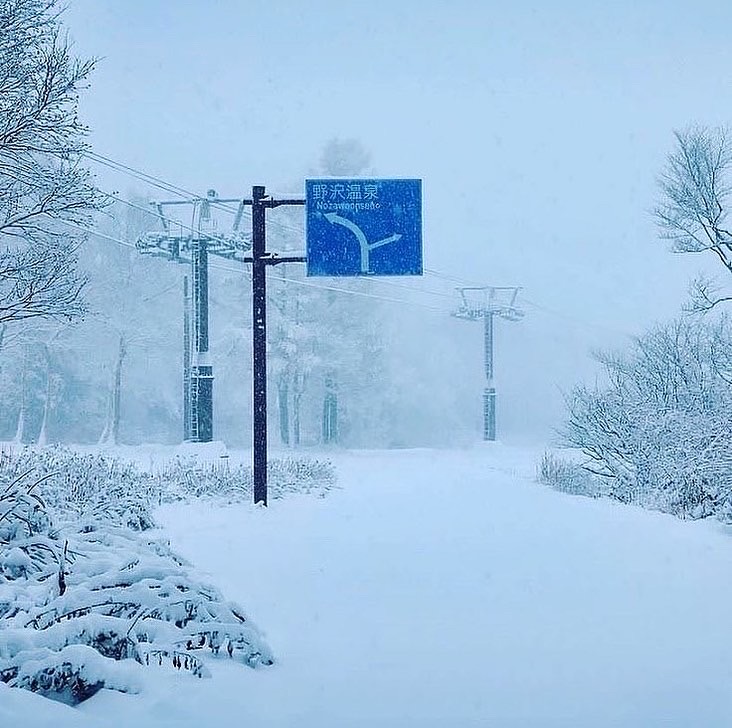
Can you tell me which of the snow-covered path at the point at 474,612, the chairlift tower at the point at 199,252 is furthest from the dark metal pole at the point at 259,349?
the chairlift tower at the point at 199,252

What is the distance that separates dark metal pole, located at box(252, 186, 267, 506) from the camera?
13.5 meters

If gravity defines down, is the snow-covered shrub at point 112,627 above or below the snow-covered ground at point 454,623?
above

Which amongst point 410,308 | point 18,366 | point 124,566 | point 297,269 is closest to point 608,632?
point 124,566

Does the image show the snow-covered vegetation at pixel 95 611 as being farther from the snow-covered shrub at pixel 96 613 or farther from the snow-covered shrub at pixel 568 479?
the snow-covered shrub at pixel 568 479

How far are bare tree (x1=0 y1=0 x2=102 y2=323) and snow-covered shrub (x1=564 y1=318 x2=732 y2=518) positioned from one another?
407 inches

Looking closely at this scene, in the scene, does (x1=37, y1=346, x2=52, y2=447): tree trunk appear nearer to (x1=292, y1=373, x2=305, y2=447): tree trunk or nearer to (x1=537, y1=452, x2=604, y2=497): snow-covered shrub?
(x1=292, y1=373, x2=305, y2=447): tree trunk

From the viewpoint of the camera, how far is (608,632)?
6105 millimetres

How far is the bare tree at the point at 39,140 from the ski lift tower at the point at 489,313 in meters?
28.0

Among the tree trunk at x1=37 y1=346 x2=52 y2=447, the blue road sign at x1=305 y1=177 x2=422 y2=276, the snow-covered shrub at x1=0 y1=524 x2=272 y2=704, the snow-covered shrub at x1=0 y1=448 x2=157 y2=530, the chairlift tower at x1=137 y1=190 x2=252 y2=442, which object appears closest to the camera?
the snow-covered shrub at x1=0 y1=524 x2=272 y2=704

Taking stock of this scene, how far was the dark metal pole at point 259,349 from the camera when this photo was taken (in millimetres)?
13531

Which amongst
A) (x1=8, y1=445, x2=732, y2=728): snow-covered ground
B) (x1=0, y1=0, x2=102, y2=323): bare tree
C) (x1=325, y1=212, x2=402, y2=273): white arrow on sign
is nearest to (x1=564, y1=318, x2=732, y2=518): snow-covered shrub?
(x1=8, y1=445, x2=732, y2=728): snow-covered ground

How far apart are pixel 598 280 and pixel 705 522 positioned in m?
73.0

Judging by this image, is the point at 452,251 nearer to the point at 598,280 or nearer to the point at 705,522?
the point at 598,280

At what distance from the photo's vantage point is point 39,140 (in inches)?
413
